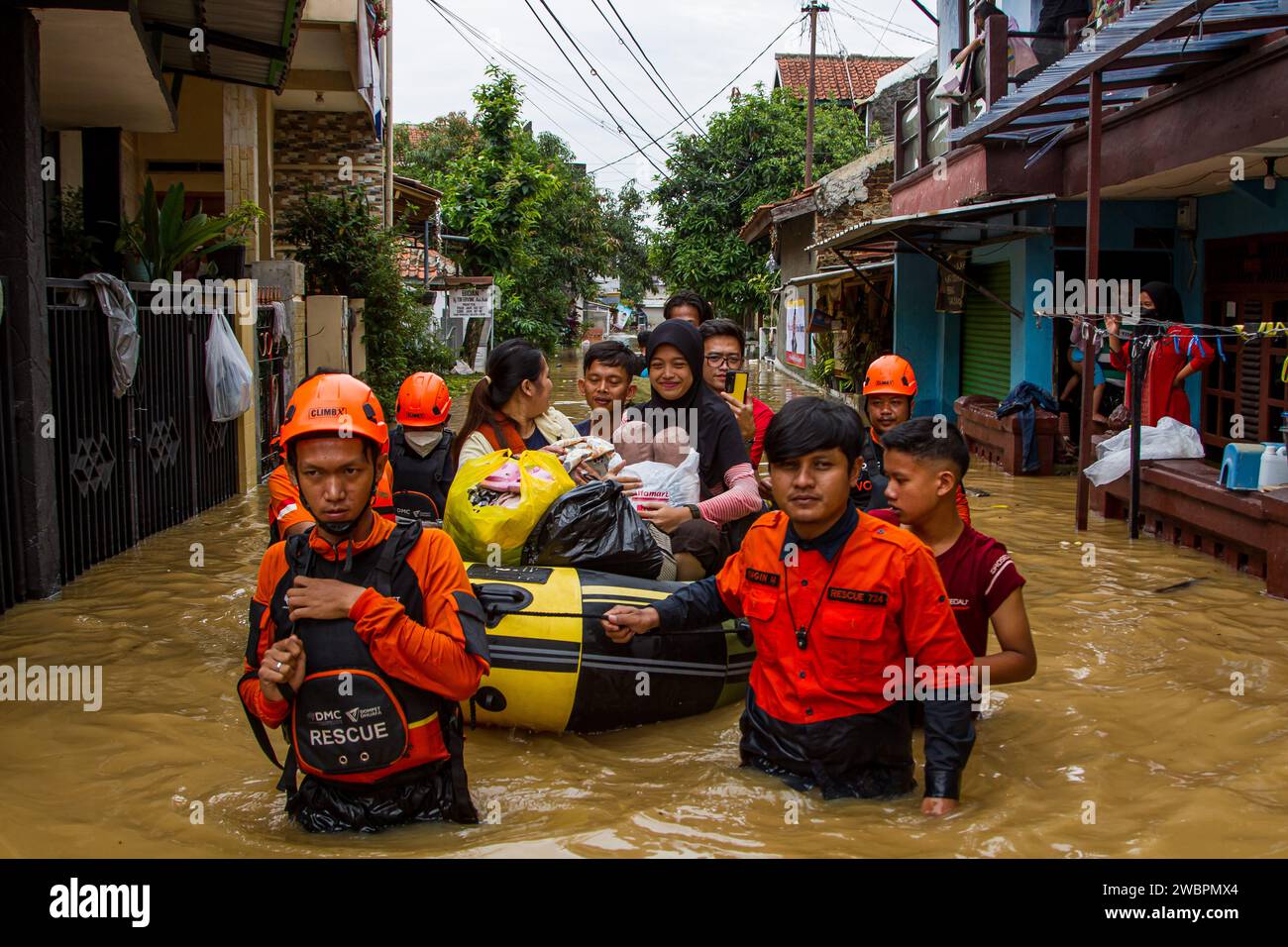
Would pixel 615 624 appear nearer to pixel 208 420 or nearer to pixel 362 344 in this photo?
pixel 208 420

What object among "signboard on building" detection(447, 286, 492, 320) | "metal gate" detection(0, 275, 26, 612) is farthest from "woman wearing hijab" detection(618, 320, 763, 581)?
"signboard on building" detection(447, 286, 492, 320)

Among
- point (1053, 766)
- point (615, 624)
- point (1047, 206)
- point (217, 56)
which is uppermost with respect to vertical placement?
point (217, 56)

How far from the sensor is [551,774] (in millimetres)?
4418

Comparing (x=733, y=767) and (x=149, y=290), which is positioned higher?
(x=149, y=290)

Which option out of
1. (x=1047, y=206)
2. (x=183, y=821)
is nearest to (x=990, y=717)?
(x=183, y=821)

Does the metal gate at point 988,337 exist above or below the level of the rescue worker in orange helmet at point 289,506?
above

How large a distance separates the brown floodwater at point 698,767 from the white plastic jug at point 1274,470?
0.79 meters

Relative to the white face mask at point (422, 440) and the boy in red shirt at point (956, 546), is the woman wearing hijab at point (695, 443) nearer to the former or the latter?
the white face mask at point (422, 440)

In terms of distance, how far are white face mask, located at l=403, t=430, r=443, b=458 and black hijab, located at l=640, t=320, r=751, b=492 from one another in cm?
101

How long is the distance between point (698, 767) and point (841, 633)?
117cm

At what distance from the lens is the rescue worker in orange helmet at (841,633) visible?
3523mm

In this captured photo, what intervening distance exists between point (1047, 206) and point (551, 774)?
1150cm

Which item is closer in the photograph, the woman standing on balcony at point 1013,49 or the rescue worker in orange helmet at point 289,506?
the rescue worker in orange helmet at point 289,506

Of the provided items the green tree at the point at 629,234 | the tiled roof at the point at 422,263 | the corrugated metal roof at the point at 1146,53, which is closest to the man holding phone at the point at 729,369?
the corrugated metal roof at the point at 1146,53
